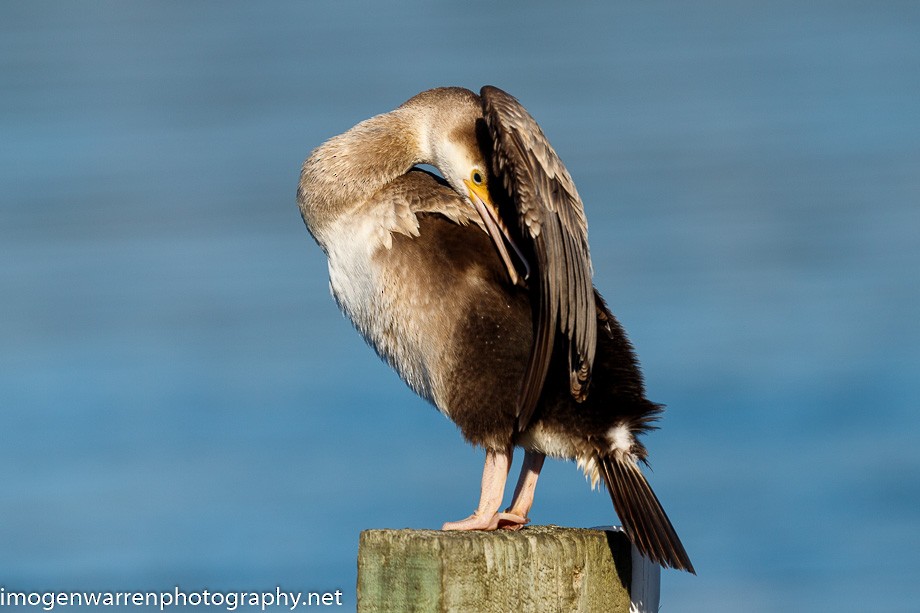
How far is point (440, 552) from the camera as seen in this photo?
3.29m

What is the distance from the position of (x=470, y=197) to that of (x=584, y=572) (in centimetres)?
191

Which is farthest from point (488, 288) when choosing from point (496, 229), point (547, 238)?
point (547, 238)

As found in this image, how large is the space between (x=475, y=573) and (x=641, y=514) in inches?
39.4

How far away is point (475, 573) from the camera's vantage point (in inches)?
130

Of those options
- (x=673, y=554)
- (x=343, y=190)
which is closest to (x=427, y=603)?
(x=673, y=554)

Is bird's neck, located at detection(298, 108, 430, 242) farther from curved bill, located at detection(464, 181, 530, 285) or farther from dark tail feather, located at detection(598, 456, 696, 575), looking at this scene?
dark tail feather, located at detection(598, 456, 696, 575)

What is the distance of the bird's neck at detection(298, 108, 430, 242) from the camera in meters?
5.02

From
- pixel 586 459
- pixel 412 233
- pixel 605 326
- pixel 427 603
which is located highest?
pixel 412 233

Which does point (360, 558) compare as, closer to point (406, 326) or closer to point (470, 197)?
point (406, 326)

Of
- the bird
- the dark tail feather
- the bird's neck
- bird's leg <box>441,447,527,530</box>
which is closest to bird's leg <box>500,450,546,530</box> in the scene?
the bird

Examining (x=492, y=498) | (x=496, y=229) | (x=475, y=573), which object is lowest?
(x=475, y=573)

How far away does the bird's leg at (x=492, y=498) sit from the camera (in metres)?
4.36

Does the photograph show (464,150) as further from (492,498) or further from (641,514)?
(641,514)

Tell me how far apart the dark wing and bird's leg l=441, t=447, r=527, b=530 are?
8.8 inches
